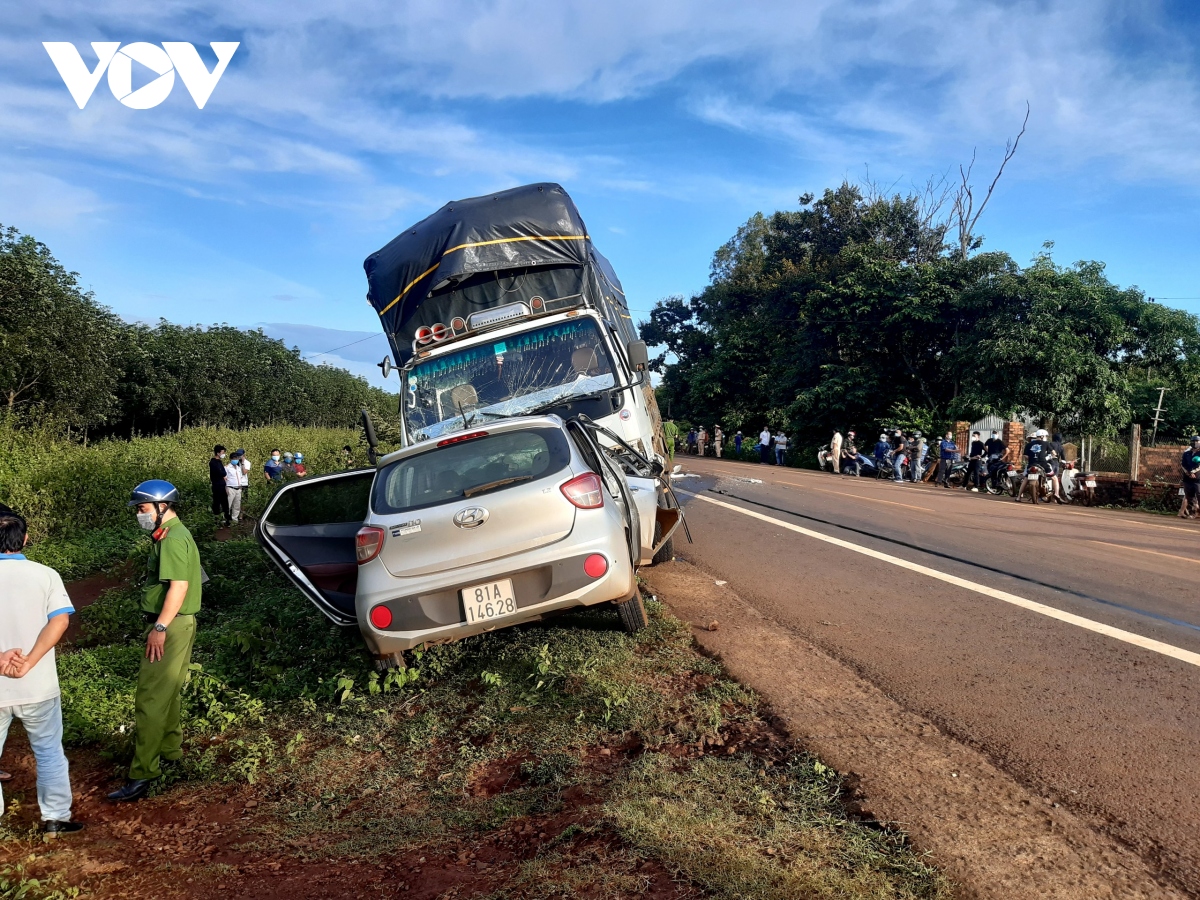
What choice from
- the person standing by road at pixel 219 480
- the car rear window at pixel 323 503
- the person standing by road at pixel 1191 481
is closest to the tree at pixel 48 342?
the person standing by road at pixel 219 480

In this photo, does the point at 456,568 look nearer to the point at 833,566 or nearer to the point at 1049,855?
the point at 1049,855

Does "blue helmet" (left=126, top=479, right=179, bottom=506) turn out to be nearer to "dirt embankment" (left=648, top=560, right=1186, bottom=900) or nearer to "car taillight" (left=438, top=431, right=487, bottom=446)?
"car taillight" (left=438, top=431, right=487, bottom=446)

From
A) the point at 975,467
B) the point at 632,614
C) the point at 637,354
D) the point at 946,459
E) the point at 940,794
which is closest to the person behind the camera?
the point at 940,794

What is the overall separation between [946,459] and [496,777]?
22101mm

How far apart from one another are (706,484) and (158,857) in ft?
56.8

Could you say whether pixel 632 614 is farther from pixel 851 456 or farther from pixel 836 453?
pixel 851 456

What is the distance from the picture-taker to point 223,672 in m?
6.13

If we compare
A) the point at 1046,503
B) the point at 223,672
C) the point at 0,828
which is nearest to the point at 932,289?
the point at 1046,503

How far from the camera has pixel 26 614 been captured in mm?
4070

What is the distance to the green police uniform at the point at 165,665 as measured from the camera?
15.0ft

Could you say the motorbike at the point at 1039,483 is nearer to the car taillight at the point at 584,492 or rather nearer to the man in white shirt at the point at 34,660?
the car taillight at the point at 584,492

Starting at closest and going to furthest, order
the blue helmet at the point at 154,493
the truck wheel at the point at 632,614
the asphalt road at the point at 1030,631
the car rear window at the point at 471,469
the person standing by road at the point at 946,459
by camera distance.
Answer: the asphalt road at the point at 1030,631 < the blue helmet at the point at 154,493 < the car rear window at the point at 471,469 < the truck wheel at the point at 632,614 < the person standing by road at the point at 946,459

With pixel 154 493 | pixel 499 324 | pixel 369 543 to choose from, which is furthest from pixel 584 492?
pixel 499 324

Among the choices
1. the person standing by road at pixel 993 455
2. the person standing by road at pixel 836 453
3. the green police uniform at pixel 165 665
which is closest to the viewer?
the green police uniform at pixel 165 665
